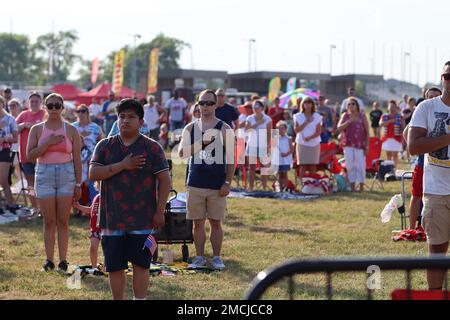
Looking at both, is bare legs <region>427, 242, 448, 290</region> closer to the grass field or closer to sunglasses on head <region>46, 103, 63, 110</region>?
the grass field

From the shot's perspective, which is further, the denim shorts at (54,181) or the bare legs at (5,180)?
the bare legs at (5,180)

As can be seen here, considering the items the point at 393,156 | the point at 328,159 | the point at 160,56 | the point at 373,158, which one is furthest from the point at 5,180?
the point at 160,56

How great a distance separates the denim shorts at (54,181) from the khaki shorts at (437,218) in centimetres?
400

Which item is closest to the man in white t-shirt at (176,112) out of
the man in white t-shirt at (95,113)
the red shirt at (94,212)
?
the man in white t-shirt at (95,113)

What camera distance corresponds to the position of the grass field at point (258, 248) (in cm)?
836

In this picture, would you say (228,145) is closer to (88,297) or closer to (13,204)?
(88,297)

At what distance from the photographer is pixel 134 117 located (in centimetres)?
661

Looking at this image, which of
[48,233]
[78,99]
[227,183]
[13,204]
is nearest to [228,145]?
[227,183]

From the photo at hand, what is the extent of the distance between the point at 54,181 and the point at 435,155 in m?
4.21

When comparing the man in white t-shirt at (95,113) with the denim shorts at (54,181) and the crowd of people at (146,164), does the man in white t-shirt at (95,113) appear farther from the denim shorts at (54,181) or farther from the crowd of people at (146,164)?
the denim shorts at (54,181)

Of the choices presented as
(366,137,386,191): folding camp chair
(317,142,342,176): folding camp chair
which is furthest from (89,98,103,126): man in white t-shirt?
(317,142,342,176): folding camp chair

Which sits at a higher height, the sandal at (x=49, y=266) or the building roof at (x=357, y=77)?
the building roof at (x=357, y=77)

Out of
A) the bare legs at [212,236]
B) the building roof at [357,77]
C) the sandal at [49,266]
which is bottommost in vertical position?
the sandal at [49,266]
